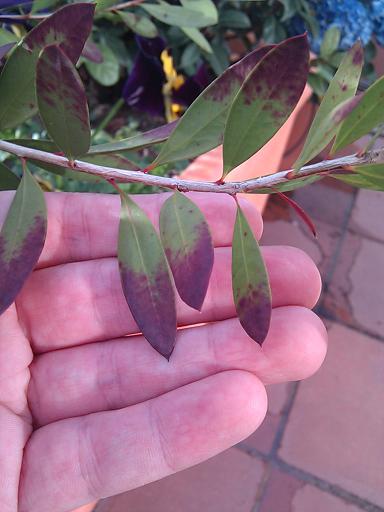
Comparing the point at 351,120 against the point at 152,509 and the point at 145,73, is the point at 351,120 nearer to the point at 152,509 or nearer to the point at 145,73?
the point at 145,73

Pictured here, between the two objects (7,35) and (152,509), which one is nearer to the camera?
(7,35)

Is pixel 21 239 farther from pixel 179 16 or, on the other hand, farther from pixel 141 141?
pixel 179 16

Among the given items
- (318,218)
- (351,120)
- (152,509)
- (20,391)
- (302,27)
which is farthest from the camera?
(318,218)

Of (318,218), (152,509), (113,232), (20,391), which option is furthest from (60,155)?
(318,218)

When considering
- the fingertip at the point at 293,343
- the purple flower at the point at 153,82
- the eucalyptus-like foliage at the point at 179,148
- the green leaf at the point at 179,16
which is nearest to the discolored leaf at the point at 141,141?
the eucalyptus-like foliage at the point at 179,148

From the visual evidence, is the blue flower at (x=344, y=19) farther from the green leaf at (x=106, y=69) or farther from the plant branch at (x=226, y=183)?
the plant branch at (x=226, y=183)
